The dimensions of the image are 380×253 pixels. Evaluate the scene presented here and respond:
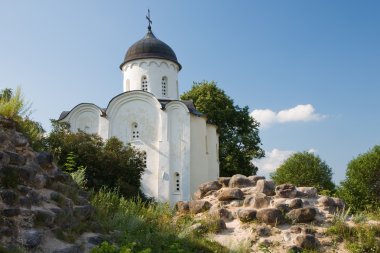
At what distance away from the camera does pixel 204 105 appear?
34.5 metres

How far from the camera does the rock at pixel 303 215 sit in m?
11.4

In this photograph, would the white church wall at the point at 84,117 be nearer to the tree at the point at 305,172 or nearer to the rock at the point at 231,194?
the tree at the point at 305,172

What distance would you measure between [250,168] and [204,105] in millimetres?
6246

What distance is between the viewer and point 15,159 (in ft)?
22.8

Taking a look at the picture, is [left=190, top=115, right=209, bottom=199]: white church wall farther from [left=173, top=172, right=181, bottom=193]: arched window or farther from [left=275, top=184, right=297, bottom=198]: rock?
[left=275, top=184, right=297, bottom=198]: rock

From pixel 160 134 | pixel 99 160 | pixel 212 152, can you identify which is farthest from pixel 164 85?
pixel 99 160

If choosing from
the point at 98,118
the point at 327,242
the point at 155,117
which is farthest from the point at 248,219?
the point at 98,118

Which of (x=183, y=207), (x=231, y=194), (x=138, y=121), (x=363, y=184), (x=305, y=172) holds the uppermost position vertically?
(x=138, y=121)

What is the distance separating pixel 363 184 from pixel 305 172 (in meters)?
6.12

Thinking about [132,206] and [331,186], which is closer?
[132,206]

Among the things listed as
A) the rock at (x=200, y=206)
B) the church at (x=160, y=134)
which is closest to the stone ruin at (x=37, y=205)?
the rock at (x=200, y=206)

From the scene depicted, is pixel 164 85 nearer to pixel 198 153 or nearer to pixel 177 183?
pixel 198 153

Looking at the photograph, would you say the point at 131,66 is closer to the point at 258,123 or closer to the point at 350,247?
the point at 258,123

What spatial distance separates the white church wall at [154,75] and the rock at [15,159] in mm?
21166
